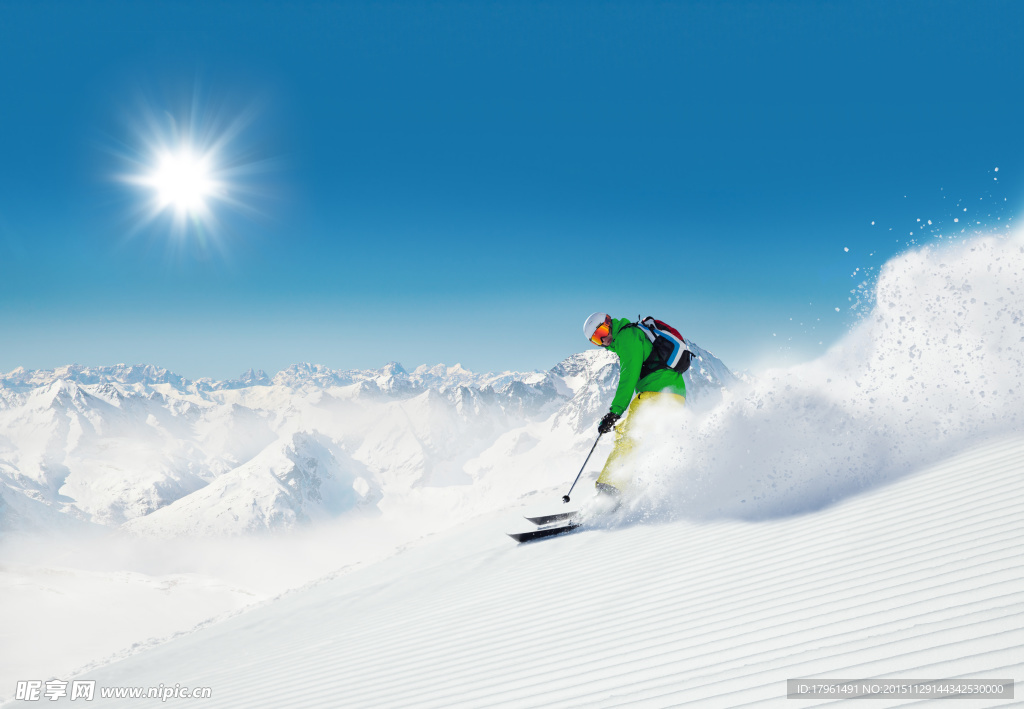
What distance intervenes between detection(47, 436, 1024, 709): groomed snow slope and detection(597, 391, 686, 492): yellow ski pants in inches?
27.6

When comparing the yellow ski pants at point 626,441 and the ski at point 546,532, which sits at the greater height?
the yellow ski pants at point 626,441

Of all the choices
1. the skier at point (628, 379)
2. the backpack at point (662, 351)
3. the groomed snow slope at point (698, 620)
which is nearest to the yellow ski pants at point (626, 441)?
the skier at point (628, 379)

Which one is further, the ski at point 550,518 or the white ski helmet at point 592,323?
the ski at point 550,518

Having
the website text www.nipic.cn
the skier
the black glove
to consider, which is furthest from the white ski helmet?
the website text www.nipic.cn

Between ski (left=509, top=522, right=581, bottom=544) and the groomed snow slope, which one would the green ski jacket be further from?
ski (left=509, top=522, right=581, bottom=544)

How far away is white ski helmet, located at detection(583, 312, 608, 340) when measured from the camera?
8.14 m

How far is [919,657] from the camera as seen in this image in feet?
10.4

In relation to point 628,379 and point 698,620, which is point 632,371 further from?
point 698,620

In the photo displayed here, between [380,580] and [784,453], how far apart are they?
7470 millimetres

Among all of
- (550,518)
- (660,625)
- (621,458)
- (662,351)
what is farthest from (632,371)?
(660,625)

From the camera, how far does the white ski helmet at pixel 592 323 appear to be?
320 inches

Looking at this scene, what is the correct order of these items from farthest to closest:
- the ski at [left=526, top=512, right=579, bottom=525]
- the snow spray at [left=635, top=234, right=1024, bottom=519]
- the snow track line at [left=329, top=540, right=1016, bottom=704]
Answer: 1. the ski at [left=526, top=512, right=579, bottom=525]
2. the snow spray at [left=635, top=234, right=1024, bottom=519]
3. the snow track line at [left=329, top=540, right=1016, bottom=704]

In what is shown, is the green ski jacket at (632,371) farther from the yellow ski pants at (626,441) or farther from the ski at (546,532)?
the ski at (546,532)

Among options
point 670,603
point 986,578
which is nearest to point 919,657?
point 986,578
